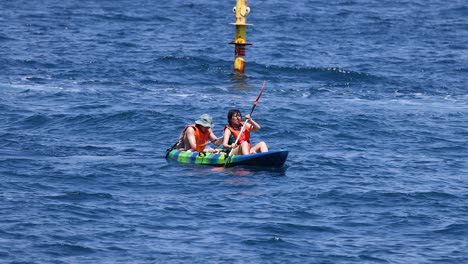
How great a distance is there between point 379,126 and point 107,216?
1196 centimetres

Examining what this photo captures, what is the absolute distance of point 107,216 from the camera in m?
20.9

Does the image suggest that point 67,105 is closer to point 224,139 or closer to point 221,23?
point 224,139

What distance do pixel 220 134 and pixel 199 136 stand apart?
157 inches

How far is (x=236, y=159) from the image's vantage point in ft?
80.8

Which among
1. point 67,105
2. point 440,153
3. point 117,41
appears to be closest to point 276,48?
point 117,41

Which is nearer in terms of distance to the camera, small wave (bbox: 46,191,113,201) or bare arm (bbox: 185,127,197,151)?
small wave (bbox: 46,191,113,201)

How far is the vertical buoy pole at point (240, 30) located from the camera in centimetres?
3566

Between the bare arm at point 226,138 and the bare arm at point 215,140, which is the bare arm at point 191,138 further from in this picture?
the bare arm at point 226,138

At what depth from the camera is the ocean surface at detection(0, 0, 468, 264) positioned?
19.8 metres

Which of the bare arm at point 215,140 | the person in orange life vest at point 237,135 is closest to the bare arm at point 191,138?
the bare arm at point 215,140

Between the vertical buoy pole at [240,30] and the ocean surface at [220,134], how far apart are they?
571mm

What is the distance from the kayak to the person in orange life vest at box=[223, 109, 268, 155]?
0.36 meters

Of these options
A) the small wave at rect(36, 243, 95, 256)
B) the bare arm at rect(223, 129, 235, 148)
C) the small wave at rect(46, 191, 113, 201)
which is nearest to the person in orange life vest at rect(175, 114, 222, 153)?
the bare arm at rect(223, 129, 235, 148)

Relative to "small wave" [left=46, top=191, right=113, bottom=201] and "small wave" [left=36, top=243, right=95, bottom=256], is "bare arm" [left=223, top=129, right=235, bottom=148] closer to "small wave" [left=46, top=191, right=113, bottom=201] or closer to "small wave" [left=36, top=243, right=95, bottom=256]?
"small wave" [left=46, top=191, right=113, bottom=201]
